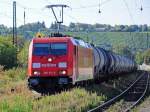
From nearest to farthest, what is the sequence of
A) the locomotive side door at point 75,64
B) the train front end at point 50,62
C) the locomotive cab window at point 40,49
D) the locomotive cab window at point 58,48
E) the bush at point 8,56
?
the train front end at point 50,62 → the locomotive cab window at point 58,48 → the locomotive cab window at point 40,49 → the locomotive side door at point 75,64 → the bush at point 8,56

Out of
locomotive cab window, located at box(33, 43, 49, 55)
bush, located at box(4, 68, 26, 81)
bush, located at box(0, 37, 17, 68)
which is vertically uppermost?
locomotive cab window, located at box(33, 43, 49, 55)

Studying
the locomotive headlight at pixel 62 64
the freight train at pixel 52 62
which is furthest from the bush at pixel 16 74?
the locomotive headlight at pixel 62 64

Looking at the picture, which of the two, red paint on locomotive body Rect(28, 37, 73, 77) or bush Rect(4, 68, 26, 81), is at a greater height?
red paint on locomotive body Rect(28, 37, 73, 77)

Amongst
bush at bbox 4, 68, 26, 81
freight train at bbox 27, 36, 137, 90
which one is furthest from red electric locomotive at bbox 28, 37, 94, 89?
bush at bbox 4, 68, 26, 81

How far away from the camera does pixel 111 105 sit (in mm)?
22062

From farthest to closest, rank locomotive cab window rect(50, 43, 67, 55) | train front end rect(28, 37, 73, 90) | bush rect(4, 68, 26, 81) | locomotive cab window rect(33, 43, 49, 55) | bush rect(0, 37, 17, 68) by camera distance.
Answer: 1. bush rect(0, 37, 17, 68)
2. bush rect(4, 68, 26, 81)
3. locomotive cab window rect(33, 43, 49, 55)
4. locomotive cab window rect(50, 43, 67, 55)
5. train front end rect(28, 37, 73, 90)

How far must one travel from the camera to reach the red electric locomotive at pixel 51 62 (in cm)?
2475

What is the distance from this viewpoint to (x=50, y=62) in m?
25.0

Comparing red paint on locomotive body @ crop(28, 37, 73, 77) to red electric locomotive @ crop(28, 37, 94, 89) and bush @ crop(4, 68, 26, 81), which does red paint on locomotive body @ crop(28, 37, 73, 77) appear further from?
bush @ crop(4, 68, 26, 81)

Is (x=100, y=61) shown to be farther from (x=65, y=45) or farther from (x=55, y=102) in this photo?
(x=55, y=102)

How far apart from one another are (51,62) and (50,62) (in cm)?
6

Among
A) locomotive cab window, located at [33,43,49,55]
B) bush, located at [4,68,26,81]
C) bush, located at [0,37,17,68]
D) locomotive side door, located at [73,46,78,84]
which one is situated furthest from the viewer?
bush, located at [0,37,17,68]

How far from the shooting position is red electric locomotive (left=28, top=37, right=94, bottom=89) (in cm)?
2475

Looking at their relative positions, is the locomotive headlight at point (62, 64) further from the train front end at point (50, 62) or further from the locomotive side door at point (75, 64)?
the locomotive side door at point (75, 64)
